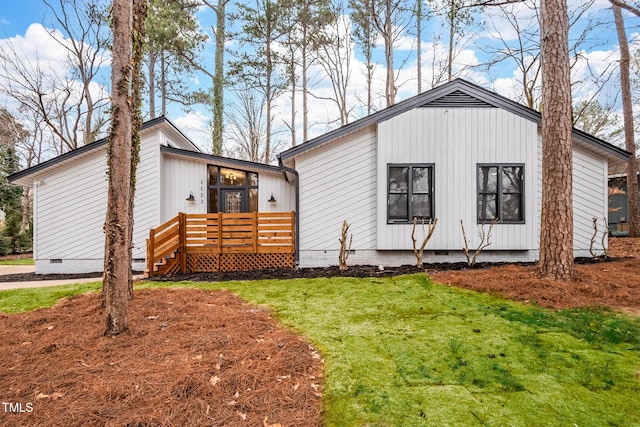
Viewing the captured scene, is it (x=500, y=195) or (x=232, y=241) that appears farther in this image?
(x=232, y=241)

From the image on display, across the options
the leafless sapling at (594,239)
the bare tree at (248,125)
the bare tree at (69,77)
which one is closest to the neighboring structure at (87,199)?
the bare tree at (69,77)

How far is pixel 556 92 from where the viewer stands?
485cm

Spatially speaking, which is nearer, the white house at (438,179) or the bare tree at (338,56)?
the white house at (438,179)

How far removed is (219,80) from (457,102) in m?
11.4

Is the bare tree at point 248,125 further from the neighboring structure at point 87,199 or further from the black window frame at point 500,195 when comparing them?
the black window frame at point 500,195

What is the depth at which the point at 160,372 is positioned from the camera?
92.4 inches

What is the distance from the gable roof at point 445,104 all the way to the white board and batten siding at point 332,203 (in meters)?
0.29

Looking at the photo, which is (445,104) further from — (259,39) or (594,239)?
(259,39)

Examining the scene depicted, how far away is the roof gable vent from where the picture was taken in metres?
7.63

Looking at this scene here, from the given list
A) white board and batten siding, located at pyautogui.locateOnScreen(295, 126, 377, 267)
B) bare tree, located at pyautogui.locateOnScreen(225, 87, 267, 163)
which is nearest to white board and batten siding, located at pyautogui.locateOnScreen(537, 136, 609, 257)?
white board and batten siding, located at pyautogui.locateOnScreen(295, 126, 377, 267)

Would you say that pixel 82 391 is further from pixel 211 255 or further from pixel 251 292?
pixel 211 255

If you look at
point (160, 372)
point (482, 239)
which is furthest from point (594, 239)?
point (160, 372)

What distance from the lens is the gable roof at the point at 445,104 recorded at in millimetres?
7551

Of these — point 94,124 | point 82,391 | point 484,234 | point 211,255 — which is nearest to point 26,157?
point 94,124
